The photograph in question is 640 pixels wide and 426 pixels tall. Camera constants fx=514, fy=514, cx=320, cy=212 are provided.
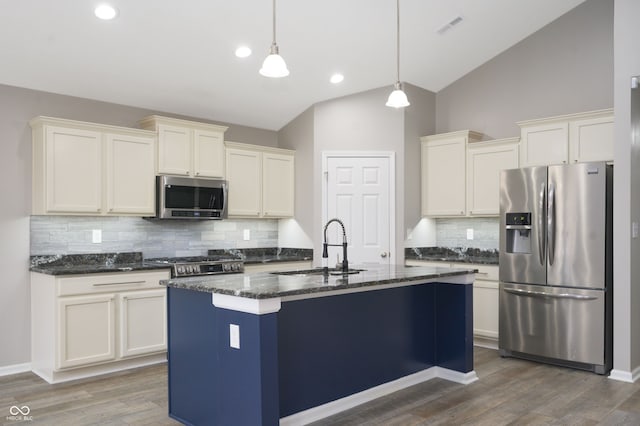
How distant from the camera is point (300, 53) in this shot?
16.9 feet

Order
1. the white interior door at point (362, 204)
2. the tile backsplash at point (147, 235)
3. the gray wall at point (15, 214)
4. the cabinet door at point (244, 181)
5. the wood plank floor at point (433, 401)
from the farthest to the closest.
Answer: the white interior door at point (362, 204)
the cabinet door at point (244, 181)
the tile backsplash at point (147, 235)
the gray wall at point (15, 214)
the wood plank floor at point (433, 401)

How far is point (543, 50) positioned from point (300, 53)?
2760 mm

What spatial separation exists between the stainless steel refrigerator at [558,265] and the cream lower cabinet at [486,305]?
306 millimetres

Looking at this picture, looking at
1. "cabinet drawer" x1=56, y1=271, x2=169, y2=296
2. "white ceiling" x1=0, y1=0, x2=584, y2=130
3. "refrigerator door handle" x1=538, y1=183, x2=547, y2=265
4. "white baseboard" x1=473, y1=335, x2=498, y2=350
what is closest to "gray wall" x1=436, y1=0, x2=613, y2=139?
"white ceiling" x1=0, y1=0, x2=584, y2=130

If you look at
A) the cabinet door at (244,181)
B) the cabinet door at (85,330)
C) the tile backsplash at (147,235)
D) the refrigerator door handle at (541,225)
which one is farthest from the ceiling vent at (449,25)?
the cabinet door at (85,330)

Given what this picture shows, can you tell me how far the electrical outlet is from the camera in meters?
2.88

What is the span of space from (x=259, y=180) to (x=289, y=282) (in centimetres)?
306

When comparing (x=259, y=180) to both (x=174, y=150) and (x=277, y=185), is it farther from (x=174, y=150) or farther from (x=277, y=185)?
(x=174, y=150)

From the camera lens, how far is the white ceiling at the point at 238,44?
411 centimetres

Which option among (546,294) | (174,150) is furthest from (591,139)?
(174,150)

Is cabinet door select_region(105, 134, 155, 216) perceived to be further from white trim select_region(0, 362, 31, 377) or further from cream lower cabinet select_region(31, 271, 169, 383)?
white trim select_region(0, 362, 31, 377)

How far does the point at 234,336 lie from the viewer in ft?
9.53

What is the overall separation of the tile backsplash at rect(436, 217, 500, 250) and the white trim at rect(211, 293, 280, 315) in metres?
3.98

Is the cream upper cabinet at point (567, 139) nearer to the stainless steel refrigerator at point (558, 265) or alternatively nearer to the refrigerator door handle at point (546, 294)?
the stainless steel refrigerator at point (558, 265)
